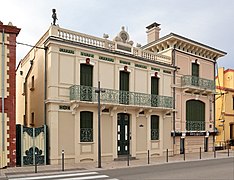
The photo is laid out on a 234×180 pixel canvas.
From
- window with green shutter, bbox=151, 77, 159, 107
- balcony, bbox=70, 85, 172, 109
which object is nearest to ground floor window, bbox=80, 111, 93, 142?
balcony, bbox=70, 85, 172, 109

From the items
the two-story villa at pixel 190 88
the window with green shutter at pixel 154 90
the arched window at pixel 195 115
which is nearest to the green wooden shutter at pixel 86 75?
the window with green shutter at pixel 154 90

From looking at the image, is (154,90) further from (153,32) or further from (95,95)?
(153,32)

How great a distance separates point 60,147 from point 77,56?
214 inches

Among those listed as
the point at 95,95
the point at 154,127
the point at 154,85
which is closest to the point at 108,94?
the point at 95,95

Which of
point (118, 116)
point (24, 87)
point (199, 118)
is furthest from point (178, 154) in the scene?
point (24, 87)

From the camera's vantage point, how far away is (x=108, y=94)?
57.7 ft

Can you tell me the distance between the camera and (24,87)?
22156 millimetres

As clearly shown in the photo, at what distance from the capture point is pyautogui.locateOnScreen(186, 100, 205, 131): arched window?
23031 mm

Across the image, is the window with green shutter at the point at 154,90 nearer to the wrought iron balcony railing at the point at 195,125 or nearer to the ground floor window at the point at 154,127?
the ground floor window at the point at 154,127

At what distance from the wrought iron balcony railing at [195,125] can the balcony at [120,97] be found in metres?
3.30

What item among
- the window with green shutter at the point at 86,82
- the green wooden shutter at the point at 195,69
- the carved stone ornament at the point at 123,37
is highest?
the carved stone ornament at the point at 123,37

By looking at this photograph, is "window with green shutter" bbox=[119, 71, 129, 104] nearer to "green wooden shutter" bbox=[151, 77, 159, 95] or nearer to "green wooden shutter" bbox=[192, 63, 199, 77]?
"green wooden shutter" bbox=[151, 77, 159, 95]

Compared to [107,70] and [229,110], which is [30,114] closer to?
[107,70]

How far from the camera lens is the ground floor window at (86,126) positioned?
16938 millimetres
